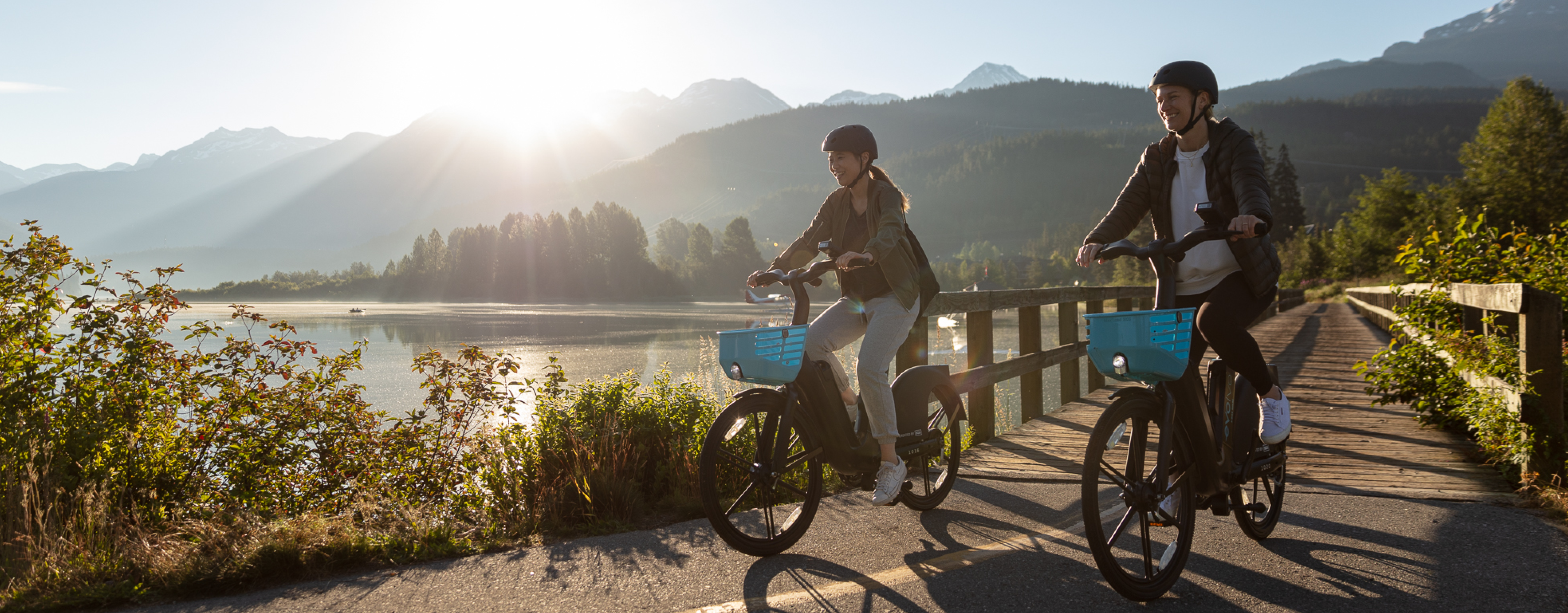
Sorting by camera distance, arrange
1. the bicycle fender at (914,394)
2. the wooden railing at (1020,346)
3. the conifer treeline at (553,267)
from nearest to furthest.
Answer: the bicycle fender at (914,394)
the wooden railing at (1020,346)
the conifer treeline at (553,267)

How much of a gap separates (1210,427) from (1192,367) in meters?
0.22

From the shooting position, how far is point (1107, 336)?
2.65 metres

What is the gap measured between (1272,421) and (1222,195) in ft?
2.91

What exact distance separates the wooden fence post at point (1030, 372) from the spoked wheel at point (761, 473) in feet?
12.7

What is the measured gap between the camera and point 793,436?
3486 mm

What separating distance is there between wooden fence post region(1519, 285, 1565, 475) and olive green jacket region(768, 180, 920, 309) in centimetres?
273

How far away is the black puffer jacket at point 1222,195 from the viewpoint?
287 centimetres

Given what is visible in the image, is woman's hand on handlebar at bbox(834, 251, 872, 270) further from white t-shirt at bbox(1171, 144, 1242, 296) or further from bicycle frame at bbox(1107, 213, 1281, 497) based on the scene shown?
white t-shirt at bbox(1171, 144, 1242, 296)

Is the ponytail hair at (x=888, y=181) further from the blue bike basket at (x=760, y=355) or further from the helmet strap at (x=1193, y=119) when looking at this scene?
the helmet strap at (x=1193, y=119)

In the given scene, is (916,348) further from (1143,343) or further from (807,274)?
(1143,343)

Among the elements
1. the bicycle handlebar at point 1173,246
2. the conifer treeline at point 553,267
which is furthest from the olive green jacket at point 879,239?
the conifer treeline at point 553,267

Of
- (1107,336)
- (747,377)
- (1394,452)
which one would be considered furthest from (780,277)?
(1394,452)

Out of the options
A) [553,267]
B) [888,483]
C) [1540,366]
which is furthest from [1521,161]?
[553,267]

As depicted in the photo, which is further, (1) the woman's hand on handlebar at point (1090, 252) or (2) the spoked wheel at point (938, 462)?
(2) the spoked wheel at point (938, 462)
